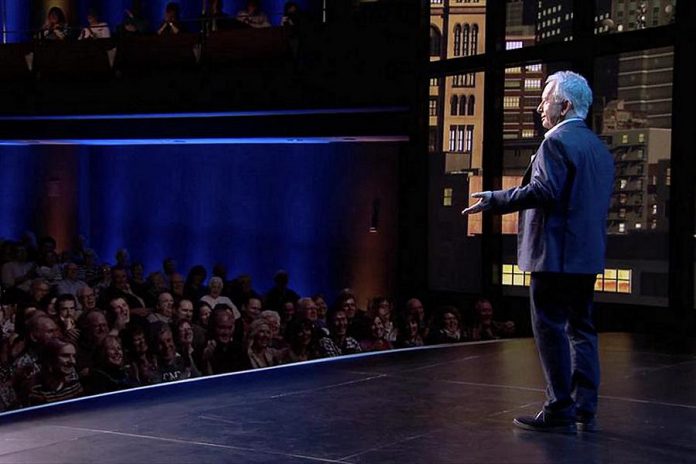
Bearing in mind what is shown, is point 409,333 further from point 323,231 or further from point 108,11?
point 108,11

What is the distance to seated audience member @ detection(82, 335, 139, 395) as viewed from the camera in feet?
20.0

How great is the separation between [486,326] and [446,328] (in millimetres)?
642

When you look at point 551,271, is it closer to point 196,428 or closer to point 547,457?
point 547,457

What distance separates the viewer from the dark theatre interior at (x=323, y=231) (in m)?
4.19

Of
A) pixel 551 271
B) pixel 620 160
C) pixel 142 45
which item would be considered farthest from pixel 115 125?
pixel 551 271

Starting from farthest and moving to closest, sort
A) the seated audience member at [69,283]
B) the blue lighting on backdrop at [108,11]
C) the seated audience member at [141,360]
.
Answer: the blue lighting on backdrop at [108,11]
the seated audience member at [69,283]
the seated audience member at [141,360]

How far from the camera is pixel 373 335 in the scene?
26.8 ft

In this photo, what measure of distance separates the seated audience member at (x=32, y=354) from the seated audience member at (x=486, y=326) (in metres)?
3.85

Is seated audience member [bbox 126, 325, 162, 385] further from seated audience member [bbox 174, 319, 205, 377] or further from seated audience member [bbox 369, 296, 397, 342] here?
seated audience member [bbox 369, 296, 397, 342]

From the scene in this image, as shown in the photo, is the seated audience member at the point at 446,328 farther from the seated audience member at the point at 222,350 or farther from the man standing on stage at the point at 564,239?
the man standing on stage at the point at 564,239

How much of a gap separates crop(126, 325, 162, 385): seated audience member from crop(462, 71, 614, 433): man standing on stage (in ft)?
10.4

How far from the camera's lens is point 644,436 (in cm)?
386

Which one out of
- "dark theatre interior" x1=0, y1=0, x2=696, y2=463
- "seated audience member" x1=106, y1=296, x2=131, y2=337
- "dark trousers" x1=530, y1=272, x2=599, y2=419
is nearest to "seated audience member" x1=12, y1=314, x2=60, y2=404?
"dark theatre interior" x1=0, y1=0, x2=696, y2=463

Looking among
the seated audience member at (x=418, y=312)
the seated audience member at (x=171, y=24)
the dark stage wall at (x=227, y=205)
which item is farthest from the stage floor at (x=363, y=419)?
the seated audience member at (x=171, y=24)
